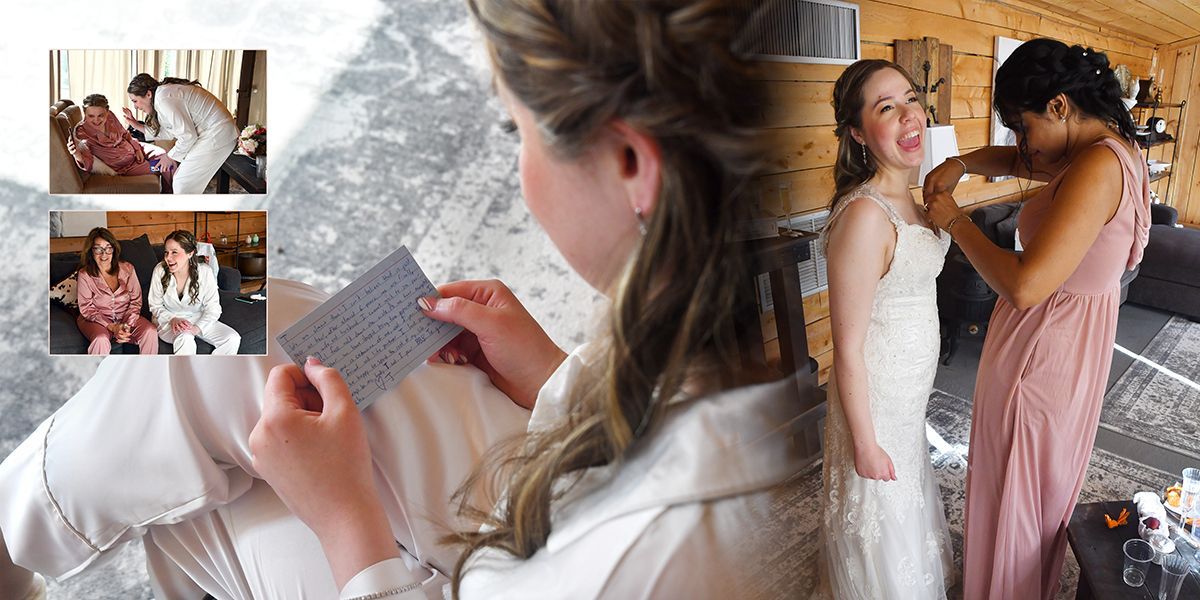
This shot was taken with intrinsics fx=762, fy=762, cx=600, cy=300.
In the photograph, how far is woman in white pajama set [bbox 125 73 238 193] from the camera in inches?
36.5

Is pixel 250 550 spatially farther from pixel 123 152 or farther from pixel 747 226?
pixel 747 226

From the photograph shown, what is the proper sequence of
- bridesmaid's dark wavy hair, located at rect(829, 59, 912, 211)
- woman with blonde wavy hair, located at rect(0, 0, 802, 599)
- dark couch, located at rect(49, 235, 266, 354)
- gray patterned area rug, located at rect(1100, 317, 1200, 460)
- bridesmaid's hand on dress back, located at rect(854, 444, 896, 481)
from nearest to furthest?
1. woman with blonde wavy hair, located at rect(0, 0, 802, 599)
2. bridesmaid's dark wavy hair, located at rect(829, 59, 912, 211)
3. bridesmaid's hand on dress back, located at rect(854, 444, 896, 481)
4. gray patterned area rug, located at rect(1100, 317, 1200, 460)
5. dark couch, located at rect(49, 235, 266, 354)

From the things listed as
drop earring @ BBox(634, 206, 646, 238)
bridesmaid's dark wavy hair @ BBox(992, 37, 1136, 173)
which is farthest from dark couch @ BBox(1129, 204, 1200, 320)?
drop earring @ BBox(634, 206, 646, 238)

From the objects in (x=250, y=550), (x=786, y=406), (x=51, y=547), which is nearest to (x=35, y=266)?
(x=51, y=547)

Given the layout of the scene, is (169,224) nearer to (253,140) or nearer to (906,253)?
(253,140)

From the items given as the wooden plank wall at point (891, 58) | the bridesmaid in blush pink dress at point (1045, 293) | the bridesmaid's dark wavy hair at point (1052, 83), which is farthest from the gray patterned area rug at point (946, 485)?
the bridesmaid's dark wavy hair at point (1052, 83)

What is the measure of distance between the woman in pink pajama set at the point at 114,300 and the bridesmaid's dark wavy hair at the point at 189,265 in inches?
1.6

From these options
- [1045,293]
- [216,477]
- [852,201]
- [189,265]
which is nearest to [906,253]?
[852,201]

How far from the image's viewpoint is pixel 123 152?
37.3 inches

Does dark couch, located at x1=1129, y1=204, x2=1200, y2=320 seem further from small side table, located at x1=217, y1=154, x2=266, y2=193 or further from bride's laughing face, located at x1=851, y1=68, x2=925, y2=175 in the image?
small side table, located at x1=217, y1=154, x2=266, y2=193

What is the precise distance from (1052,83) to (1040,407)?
0.99 feet

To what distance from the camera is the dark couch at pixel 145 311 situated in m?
0.90

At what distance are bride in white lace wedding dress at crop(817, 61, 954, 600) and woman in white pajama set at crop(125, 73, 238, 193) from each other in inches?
29.3

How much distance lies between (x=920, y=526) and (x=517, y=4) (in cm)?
56
